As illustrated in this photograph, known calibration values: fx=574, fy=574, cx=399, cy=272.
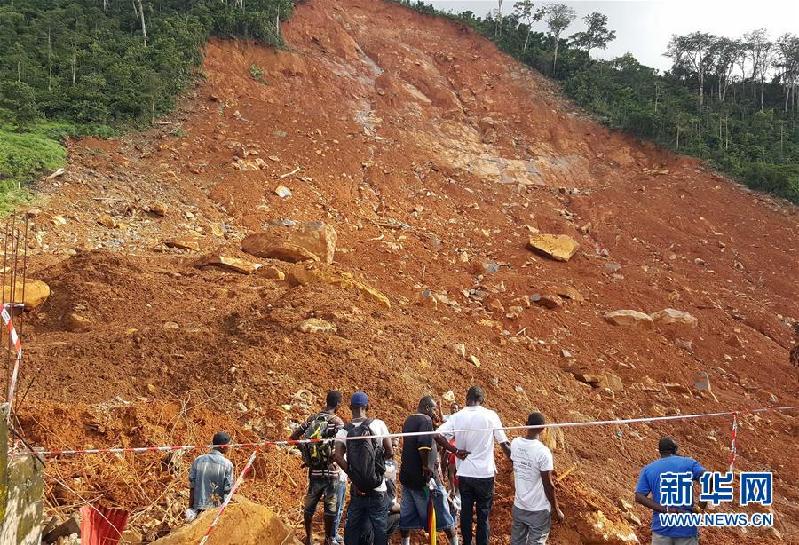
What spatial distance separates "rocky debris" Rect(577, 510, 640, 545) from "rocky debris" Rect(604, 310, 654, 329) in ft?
22.1

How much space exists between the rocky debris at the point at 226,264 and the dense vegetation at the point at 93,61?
4014 mm

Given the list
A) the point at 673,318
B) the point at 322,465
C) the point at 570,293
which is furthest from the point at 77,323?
the point at 673,318

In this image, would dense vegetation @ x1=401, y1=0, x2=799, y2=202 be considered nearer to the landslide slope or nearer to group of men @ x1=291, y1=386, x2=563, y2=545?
the landslide slope

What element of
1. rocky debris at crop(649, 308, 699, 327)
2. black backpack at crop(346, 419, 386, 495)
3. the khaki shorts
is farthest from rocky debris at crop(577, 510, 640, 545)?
rocky debris at crop(649, 308, 699, 327)

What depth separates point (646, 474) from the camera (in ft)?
11.7

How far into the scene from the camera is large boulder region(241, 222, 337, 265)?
1063cm

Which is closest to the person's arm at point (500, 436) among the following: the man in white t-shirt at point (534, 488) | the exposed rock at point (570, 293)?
the man in white t-shirt at point (534, 488)

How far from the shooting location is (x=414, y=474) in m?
3.94

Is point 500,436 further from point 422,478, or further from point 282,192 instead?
point 282,192

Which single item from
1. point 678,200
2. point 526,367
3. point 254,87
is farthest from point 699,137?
point 526,367

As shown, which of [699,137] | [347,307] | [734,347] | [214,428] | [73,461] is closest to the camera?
[73,461]

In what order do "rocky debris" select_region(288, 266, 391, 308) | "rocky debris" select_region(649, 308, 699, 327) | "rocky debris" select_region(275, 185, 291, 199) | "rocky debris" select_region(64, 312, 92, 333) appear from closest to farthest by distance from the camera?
"rocky debris" select_region(64, 312, 92, 333) < "rocky debris" select_region(288, 266, 391, 308) < "rocky debris" select_region(649, 308, 699, 327) < "rocky debris" select_region(275, 185, 291, 199)

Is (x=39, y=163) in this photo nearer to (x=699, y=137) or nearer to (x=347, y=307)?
(x=347, y=307)

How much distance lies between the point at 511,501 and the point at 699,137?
72.0ft
